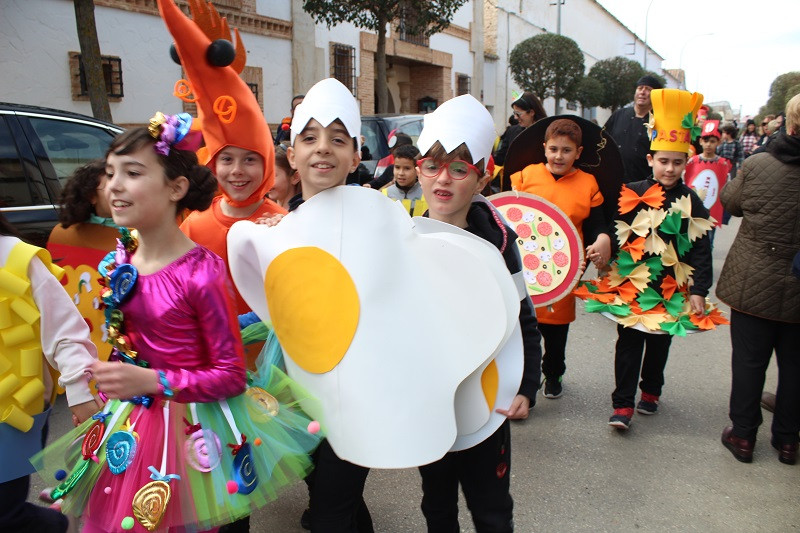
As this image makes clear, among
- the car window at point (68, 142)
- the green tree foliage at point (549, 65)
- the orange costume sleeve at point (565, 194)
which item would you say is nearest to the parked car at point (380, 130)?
the car window at point (68, 142)

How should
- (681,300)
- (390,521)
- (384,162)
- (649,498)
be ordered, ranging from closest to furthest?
(390,521), (649,498), (681,300), (384,162)

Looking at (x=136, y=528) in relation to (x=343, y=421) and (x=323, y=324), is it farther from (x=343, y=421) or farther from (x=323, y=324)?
(x=323, y=324)

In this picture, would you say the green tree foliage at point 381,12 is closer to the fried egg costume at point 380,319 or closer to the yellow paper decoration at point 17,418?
the fried egg costume at point 380,319

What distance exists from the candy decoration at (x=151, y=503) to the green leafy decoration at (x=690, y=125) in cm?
352

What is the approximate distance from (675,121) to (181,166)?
313 centimetres

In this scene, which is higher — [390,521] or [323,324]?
[323,324]

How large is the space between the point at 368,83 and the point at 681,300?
54.3 ft

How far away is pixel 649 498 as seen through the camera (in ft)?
10.8

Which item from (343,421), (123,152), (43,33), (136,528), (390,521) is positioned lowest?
(390,521)

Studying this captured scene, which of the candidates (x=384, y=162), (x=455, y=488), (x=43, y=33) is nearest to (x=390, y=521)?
(x=455, y=488)

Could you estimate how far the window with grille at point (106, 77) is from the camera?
1149 centimetres

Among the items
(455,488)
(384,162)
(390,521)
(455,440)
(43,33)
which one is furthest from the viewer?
(43,33)

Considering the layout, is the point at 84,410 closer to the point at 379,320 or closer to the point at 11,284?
the point at 11,284

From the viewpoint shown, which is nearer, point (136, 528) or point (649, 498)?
point (136, 528)
